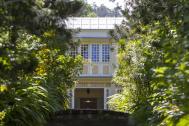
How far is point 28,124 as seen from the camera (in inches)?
431

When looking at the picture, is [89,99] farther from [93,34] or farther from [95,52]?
[93,34]

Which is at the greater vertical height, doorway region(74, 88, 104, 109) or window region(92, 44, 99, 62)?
window region(92, 44, 99, 62)

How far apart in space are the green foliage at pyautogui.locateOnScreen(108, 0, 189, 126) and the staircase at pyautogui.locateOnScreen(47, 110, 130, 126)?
18.6 inches

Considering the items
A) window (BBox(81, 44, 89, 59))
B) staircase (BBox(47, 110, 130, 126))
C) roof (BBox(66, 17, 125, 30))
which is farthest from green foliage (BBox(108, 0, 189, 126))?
roof (BBox(66, 17, 125, 30))

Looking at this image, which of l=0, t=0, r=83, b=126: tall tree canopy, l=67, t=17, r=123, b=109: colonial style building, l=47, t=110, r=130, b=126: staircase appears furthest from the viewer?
l=67, t=17, r=123, b=109: colonial style building

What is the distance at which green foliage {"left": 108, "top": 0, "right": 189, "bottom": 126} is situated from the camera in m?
6.13

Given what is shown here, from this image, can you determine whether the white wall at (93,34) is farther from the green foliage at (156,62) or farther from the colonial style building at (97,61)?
the green foliage at (156,62)

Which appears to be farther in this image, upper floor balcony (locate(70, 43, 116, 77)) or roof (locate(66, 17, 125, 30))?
roof (locate(66, 17, 125, 30))

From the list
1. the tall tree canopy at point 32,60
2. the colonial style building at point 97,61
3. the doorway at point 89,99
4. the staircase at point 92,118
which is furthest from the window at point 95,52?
the staircase at point 92,118

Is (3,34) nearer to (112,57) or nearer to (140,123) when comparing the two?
(140,123)

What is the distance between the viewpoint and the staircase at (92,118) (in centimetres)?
1372

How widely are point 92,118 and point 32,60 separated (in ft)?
16.8

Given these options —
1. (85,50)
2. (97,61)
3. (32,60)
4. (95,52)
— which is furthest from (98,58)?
(32,60)

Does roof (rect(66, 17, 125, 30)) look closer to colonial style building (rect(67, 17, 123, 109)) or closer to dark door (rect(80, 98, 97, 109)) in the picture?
colonial style building (rect(67, 17, 123, 109))
